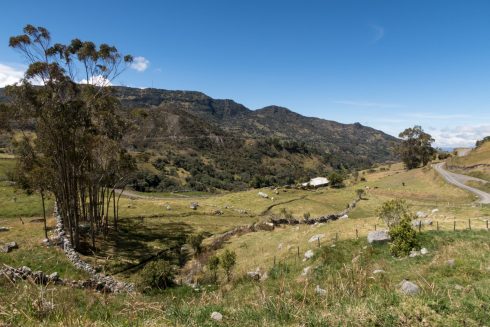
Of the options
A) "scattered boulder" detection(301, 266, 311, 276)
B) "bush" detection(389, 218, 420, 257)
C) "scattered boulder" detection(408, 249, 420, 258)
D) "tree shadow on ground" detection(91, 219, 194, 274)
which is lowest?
"tree shadow on ground" detection(91, 219, 194, 274)

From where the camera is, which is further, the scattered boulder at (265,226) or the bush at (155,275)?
the scattered boulder at (265,226)

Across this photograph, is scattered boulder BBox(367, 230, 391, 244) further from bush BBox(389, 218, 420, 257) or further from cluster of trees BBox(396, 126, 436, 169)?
cluster of trees BBox(396, 126, 436, 169)

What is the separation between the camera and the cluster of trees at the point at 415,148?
124 metres

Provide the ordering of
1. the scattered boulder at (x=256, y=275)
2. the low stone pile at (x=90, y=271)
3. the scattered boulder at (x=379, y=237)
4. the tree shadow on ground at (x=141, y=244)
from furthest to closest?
the tree shadow on ground at (x=141, y=244) → the scattered boulder at (x=379, y=237) → the scattered boulder at (x=256, y=275) → the low stone pile at (x=90, y=271)

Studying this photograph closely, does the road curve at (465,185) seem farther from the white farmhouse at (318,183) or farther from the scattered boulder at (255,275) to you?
the scattered boulder at (255,275)

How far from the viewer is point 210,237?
1875 inches

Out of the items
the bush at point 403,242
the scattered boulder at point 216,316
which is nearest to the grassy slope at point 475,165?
Answer: the bush at point 403,242

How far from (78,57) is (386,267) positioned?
1355 inches

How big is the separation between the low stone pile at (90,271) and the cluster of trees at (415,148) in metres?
122

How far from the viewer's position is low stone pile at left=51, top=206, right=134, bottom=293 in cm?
2392

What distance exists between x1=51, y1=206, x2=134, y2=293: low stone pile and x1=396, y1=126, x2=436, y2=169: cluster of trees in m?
122

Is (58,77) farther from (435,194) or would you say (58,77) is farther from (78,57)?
(435,194)

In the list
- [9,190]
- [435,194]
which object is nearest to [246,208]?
[435,194]

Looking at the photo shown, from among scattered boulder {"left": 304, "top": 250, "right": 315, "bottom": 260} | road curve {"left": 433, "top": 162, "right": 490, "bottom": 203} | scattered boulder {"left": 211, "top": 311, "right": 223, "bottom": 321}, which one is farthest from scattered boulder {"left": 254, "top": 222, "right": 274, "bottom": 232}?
scattered boulder {"left": 211, "top": 311, "right": 223, "bottom": 321}
